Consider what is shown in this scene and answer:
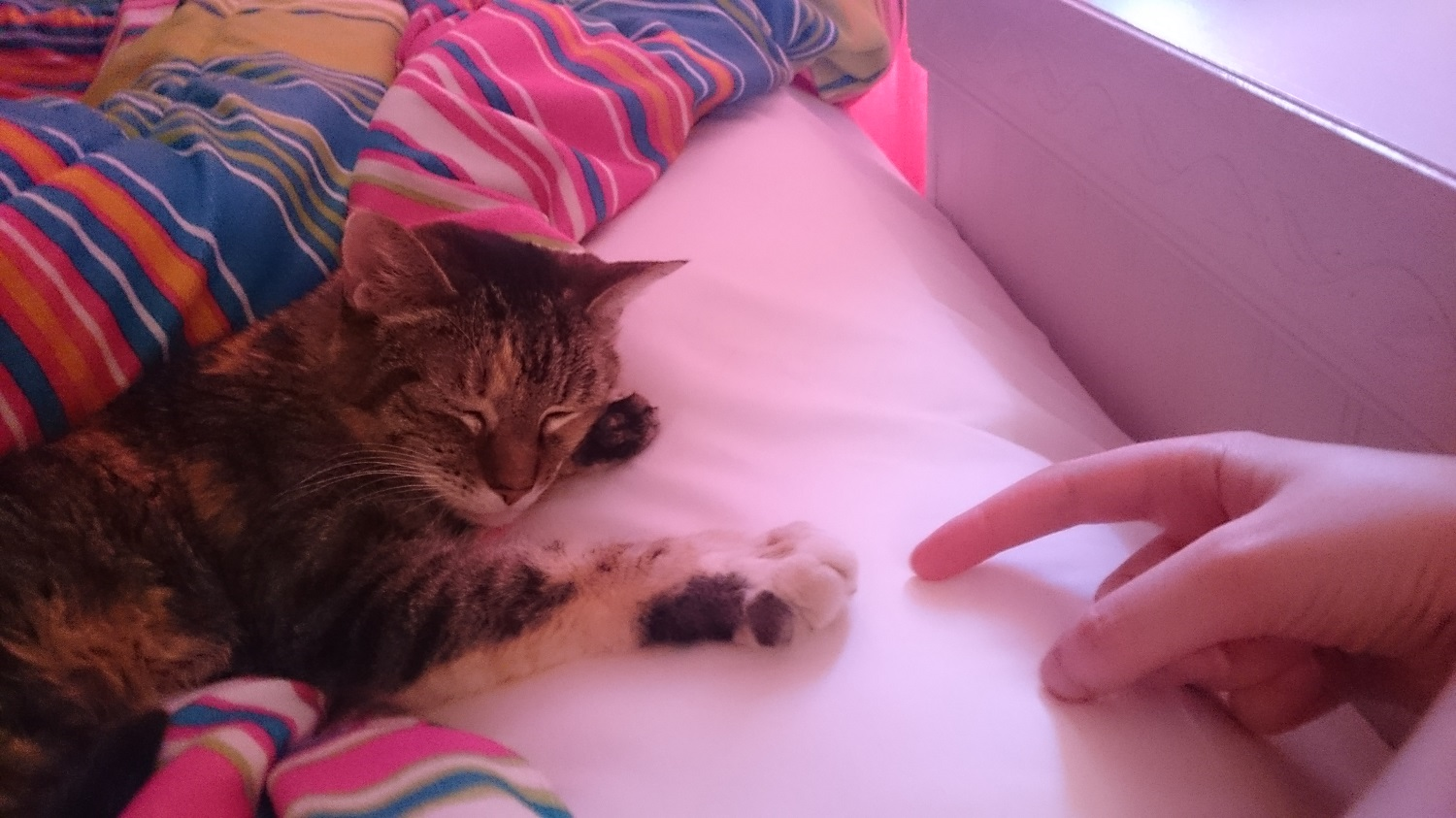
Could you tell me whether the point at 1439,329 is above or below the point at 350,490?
above

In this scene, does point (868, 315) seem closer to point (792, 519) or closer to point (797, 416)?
point (797, 416)

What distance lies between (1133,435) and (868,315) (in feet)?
1.10

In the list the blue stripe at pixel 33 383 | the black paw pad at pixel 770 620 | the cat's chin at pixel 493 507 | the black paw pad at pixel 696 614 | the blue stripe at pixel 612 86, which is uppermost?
the blue stripe at pixel 612 86

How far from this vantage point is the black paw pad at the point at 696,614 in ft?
2.28

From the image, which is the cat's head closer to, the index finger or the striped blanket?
the striped blanket

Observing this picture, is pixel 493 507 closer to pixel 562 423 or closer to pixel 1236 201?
pixel 562 423

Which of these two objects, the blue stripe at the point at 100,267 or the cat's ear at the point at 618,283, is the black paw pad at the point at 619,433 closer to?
the cat's ear at the point at 618,283

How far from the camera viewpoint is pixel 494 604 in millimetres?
792

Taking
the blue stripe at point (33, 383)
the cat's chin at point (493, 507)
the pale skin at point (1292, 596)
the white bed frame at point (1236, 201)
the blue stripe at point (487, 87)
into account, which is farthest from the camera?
the blue stripe at point (487, 87)

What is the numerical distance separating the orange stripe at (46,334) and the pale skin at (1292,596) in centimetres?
91

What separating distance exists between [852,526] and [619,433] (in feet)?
0.94

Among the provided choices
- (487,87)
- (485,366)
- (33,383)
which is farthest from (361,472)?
(487,87)

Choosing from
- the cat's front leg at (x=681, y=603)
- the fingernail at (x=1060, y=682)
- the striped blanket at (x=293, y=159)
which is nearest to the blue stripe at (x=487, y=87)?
the striped blanket at (x=293, y=159)

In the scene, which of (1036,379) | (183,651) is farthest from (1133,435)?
(183,651)
